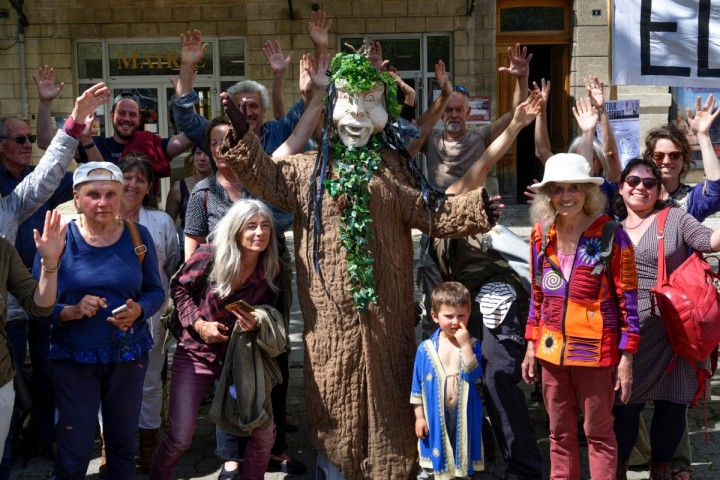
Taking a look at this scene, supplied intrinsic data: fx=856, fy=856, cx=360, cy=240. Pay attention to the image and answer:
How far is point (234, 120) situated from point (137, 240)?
2.47ft

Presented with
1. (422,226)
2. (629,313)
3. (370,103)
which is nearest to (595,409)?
(629,313)

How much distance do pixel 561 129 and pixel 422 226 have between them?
383 inches

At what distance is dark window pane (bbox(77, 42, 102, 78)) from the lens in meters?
13.3

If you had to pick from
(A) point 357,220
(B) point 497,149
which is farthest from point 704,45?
(A) point 357,220

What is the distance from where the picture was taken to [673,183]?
4.43 meters

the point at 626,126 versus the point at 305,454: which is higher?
the point at 626,126

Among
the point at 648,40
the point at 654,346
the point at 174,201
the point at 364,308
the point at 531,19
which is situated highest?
the point at 531,19

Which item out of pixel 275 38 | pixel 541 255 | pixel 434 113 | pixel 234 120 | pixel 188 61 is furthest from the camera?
pixel 275 38

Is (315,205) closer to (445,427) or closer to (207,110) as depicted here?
(445,427)

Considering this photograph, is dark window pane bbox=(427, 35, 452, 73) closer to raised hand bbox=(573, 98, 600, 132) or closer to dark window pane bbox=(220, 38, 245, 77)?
dark window pane bbox=(220, 38, 245, 77)

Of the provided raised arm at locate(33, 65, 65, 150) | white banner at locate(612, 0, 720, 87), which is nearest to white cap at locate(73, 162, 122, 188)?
raised arm at locate(33, 65, 65, 150)

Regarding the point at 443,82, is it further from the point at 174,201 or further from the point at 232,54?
the point at 232,54

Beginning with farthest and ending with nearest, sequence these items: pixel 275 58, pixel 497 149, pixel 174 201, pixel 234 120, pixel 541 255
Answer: pixel 275 58 → pixel 174 201 → pixel 497 149 → pixel 541 255 → pixel 234 120

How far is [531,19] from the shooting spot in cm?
1288
